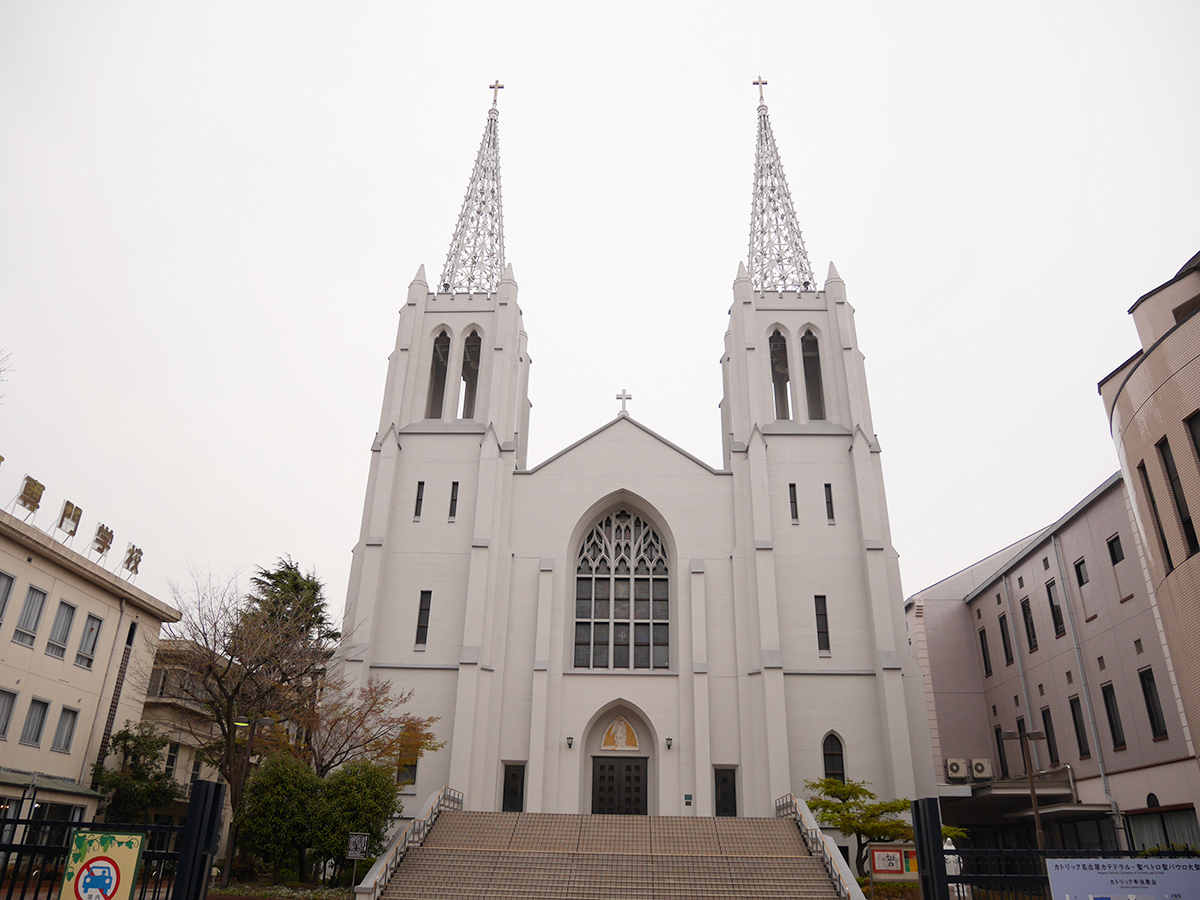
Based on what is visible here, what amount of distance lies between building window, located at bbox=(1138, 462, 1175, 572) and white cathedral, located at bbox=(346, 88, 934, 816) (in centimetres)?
1196

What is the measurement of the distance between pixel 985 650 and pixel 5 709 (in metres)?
30.5

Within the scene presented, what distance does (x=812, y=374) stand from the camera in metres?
32.6

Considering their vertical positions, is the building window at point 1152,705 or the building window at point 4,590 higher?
the building window at point 4,590

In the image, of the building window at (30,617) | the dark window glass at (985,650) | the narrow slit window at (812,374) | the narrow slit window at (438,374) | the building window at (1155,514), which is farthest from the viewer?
the narrow slit window at (438,374)

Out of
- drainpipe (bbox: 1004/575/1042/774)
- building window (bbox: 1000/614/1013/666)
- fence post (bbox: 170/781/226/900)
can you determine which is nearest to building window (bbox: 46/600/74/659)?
fence post (bbox: 170/781/226/900)

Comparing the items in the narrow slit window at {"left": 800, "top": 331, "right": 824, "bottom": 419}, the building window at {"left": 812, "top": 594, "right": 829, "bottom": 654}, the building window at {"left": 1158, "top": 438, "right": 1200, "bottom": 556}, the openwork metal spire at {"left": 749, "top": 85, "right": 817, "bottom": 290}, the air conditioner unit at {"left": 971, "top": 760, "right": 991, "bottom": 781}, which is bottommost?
the air conditioner unit at {"left": 971, "top": 760, "right": 991, "bottom": 781}

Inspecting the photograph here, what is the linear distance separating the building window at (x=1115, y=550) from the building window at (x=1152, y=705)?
2922 mm

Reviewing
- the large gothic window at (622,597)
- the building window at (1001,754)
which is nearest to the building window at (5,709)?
the large gothic window at (622,597)

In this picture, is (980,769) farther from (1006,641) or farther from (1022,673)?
(1006,641)

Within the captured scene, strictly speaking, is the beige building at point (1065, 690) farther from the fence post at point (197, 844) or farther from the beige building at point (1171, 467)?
the fence post at point (197, 844)

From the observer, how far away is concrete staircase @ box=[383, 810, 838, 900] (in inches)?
672

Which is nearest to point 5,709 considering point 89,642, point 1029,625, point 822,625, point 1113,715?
point 89,642

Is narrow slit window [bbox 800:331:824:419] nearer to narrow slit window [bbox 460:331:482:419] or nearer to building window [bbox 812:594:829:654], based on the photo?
building window [bbox 812:594:829:654]

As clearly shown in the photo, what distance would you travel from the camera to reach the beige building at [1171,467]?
12812mm
